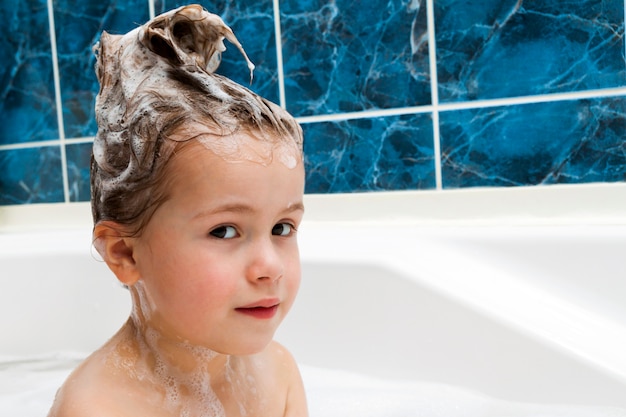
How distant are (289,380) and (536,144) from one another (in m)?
0.72

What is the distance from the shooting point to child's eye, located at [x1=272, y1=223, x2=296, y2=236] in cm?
75

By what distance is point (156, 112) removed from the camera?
71 cm

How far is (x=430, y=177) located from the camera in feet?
4.81

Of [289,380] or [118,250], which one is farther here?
[289,380]

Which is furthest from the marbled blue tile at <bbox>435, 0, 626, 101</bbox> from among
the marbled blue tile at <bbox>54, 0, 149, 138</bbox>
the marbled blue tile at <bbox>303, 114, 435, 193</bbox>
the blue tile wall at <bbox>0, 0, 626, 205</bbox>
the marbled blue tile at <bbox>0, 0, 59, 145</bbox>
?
the marbled blue tile at <bbox>0, 0, 59, 145</bbox>

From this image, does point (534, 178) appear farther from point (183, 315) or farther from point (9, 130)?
point (9, 130)

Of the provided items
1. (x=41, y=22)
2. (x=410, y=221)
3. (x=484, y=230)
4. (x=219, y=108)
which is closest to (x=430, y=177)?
(x=410, y=221)

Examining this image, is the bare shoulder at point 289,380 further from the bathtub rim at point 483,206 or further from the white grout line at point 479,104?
the white grout line at point 479,104

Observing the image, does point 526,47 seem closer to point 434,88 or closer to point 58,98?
point 434,88

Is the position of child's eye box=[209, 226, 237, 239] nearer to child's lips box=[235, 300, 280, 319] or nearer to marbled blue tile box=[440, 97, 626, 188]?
child's lips box=[235, 300, 280, 319]

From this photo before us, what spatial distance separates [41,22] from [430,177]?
110 centimetres

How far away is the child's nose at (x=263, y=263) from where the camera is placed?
0.70 metres

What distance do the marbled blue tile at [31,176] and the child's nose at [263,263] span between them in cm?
129

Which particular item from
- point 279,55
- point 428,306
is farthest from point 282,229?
point 279,55
